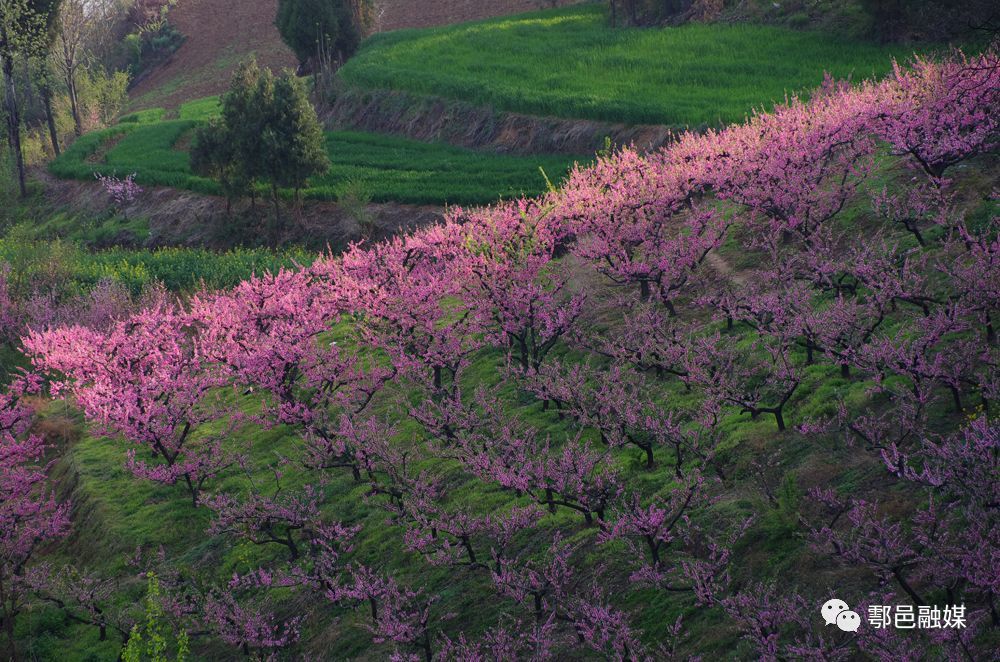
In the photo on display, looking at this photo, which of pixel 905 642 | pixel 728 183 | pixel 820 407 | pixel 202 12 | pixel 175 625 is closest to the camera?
pixel 905 642

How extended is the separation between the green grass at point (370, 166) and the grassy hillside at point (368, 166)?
30 mm

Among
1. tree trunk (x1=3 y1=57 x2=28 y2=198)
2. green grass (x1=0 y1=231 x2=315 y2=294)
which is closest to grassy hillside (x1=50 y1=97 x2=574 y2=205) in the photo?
tree trunk (x1=3 y1=57 x2=28 y2=198)

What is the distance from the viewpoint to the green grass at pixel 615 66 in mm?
35719

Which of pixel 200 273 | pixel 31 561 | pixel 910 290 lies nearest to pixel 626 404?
pixel 910 290

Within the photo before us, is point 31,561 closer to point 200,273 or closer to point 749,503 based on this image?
point 749,503

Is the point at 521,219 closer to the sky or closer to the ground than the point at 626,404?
closer to the sky

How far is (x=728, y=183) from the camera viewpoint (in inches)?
739

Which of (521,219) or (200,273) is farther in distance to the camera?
(200,273)

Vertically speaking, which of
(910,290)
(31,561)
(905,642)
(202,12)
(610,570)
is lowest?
(31,561)

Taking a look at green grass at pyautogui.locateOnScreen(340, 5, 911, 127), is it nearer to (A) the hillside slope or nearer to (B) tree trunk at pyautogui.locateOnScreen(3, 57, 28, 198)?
(B) tree trunk at pyautogui.locateOnScreen(3, 57, 28, 198)

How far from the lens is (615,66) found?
1774 inches

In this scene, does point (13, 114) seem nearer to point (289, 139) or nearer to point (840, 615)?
point (289, 139)

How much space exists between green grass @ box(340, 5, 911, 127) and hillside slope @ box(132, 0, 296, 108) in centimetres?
2320

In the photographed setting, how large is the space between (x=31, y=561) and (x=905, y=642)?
14931 millimetres
